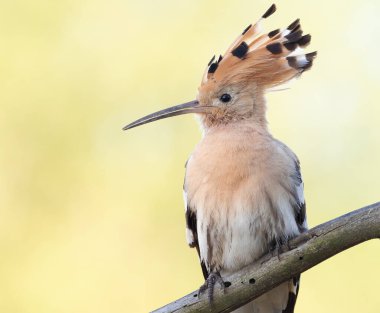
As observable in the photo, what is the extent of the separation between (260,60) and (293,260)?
952 mm

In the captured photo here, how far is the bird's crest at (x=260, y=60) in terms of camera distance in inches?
129

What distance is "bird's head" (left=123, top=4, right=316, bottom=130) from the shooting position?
3.31 metres

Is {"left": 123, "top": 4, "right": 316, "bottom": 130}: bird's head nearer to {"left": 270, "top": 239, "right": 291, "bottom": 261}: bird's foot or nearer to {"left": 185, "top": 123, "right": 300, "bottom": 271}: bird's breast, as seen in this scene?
{"left": 185, "top": 123, "right": 300, "bottom": 271}: bird's breast

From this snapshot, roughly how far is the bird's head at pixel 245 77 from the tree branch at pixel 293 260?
711 mm

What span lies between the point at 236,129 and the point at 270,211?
15.2 inches

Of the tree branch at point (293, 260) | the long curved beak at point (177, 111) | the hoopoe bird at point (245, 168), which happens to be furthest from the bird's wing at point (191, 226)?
the tree branch at point (293, 260)

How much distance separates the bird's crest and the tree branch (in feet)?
2.61

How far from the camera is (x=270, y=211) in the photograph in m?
3.02

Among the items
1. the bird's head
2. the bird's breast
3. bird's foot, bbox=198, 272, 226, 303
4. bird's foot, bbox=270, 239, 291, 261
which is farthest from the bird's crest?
bird's foot, bbox=198, 272, 226, 303

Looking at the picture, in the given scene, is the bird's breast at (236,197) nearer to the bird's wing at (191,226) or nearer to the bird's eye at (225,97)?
the bird's wing at (191,226)

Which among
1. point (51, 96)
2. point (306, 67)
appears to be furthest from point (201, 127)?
point (51, 96)

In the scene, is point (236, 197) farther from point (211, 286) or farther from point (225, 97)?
point (225, 97)

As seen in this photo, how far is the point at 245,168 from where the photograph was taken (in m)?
3.04

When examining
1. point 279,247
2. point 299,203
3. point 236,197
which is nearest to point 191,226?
point 236,197
